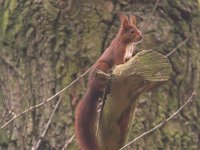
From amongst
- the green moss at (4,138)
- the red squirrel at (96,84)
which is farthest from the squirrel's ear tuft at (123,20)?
the green moss at (4,138)

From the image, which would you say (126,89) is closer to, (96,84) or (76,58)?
(96,84)

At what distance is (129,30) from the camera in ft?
8.39

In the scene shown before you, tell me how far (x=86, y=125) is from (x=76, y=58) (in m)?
0.72

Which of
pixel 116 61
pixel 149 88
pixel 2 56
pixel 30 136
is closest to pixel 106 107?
pixel 149 88

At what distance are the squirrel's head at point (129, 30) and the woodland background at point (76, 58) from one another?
0.05m

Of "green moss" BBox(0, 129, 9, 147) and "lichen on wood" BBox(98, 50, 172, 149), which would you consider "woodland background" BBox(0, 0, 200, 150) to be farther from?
"lichen on wood" BBox(98, 50, 172, 149)

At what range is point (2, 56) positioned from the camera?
270cm

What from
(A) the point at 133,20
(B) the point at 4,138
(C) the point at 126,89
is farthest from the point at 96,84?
(B) the point at 4,138

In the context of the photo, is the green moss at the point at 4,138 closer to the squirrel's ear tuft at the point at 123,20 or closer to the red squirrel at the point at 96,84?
the red squirrel at the point at 96,84

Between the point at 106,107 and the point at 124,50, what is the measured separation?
904 millimetres

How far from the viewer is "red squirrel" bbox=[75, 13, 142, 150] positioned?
6.24 feet

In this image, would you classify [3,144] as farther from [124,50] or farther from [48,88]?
[124,50]

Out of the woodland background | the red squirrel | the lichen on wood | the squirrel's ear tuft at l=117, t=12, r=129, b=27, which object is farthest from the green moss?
the lichen on wood

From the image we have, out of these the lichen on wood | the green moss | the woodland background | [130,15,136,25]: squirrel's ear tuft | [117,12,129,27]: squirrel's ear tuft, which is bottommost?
the green moss
